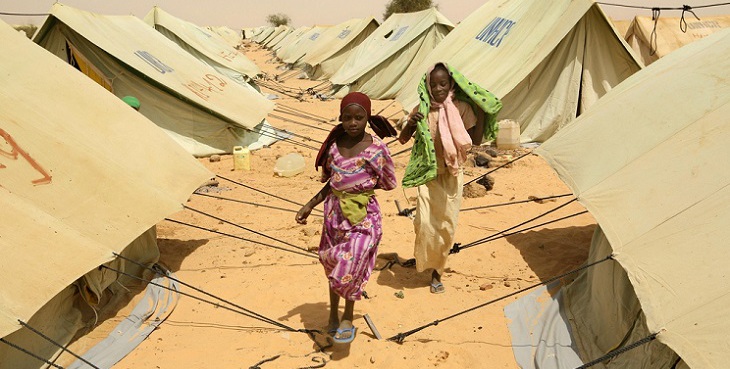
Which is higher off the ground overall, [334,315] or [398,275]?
[398,275]

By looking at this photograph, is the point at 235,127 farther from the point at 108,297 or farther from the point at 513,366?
the point at 513,366

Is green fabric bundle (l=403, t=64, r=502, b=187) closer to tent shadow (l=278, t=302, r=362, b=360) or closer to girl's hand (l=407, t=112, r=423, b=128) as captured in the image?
girl's hand (l=407, t=112, r=423, b=128)

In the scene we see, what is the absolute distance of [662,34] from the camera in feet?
32.9

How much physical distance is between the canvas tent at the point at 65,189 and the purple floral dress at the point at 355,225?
1.19 meters

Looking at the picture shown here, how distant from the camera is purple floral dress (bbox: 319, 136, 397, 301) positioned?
2857 mm

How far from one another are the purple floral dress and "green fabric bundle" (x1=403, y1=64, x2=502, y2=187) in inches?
22.8

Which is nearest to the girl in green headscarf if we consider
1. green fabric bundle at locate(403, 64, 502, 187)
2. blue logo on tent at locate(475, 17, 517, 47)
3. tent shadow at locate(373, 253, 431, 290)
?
green fabric bundle at locate(403, 64, 502, 187)

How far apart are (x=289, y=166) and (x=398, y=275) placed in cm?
298

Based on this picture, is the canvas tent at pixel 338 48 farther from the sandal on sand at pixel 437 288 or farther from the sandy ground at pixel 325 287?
the sandal on sand at pixel 437 288

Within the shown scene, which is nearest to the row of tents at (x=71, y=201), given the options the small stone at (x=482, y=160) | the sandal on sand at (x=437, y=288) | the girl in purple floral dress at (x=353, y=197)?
the girl in purple floral dress at (x=353, y=197)

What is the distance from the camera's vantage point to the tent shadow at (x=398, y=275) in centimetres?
396

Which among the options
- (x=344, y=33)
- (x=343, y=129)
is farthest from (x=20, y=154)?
(x=344, y=33)

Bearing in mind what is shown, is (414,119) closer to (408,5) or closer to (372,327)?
(372,327)

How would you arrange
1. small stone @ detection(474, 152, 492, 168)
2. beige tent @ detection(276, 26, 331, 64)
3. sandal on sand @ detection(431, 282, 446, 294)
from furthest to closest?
beige tent @ detection(276, 26, 331, 64)
small stone @ detection(474, 152, 492, 168)
sandal on sand @ detection(431, 282, 446, 294)
